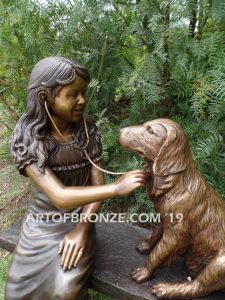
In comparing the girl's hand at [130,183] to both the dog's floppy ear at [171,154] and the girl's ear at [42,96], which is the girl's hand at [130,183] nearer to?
the dog's floppy ear at [171,154]

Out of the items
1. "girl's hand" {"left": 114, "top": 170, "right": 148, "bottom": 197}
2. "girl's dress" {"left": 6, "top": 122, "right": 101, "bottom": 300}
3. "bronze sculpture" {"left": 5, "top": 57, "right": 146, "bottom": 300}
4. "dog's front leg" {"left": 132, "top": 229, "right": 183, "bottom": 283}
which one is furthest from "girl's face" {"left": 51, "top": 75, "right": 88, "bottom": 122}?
"dog's front leg" {"left": 132, "top": 229, "right": 183, "bottom": 283}

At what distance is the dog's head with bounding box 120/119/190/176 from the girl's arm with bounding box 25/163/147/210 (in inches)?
3.3

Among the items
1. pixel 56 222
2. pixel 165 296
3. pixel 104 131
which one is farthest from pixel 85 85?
pixel 104 131

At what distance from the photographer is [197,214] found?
1.47 meters

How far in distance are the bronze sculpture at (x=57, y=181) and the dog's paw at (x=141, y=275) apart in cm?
21

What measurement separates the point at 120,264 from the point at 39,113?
84 centimetres

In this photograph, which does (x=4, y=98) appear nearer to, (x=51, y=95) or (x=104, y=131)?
(x=104, y=131)

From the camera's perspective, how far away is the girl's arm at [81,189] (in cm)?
142

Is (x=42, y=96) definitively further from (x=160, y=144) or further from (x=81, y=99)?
(x=160, y=144)

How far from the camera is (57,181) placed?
155cm

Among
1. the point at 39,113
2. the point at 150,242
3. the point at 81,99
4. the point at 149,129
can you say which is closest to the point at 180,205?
the point at 149,129

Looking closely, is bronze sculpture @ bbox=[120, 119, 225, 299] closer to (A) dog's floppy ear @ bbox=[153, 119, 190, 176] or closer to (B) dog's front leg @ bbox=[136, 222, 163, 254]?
(A) dog's floppy ear @ bbox=[153, 119, 190, 176]

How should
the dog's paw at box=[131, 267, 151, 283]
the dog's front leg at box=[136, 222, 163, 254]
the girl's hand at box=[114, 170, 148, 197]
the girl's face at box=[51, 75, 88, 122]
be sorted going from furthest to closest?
the dog's front leg at box=[136, 222, 163, 254]
the dog's paw at box=[131, 267, 151, 283]
the girl's face at box=[51, 75, 88, 122]
the girl's hand at box=[114, 170, 148, 197]

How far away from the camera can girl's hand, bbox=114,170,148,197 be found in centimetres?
141
